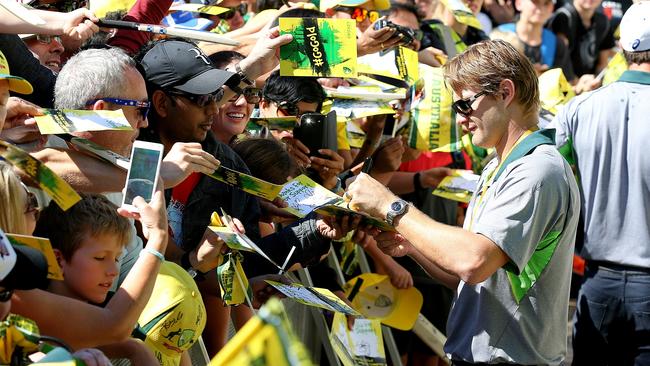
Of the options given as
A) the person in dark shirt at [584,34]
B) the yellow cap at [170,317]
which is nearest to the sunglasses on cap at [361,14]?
the yellow cap at [170,317]

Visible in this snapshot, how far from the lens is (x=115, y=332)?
3.54 metres

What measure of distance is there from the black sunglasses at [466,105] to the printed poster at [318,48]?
33.9 inches

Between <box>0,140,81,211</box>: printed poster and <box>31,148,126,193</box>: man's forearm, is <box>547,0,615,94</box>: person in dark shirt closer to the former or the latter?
<box>31,148,126,193</box>: man's forearm

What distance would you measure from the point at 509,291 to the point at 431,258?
0.42 m

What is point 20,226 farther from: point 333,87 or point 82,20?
point 333,87

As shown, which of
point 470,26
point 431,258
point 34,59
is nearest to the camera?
point 431,258

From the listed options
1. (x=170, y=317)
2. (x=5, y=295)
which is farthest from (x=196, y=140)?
(x=5, y=295)

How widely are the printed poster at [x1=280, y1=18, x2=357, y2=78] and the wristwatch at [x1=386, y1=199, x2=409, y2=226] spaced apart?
1.14m

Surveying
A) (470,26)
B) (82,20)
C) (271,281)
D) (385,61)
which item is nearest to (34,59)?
(82,20)

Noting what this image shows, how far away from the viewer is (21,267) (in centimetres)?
301

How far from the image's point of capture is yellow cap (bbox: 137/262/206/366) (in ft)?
13.1

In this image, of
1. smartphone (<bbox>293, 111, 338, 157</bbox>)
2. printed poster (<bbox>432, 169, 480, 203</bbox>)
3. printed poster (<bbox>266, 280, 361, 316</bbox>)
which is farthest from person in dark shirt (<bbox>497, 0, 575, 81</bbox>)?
printed poster (<bbox>266, 280, 361, 316</bbox>)

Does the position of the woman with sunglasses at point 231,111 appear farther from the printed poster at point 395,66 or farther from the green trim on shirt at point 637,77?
the green trim on shirt at point 637,77

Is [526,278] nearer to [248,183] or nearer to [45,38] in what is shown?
[248,183]
